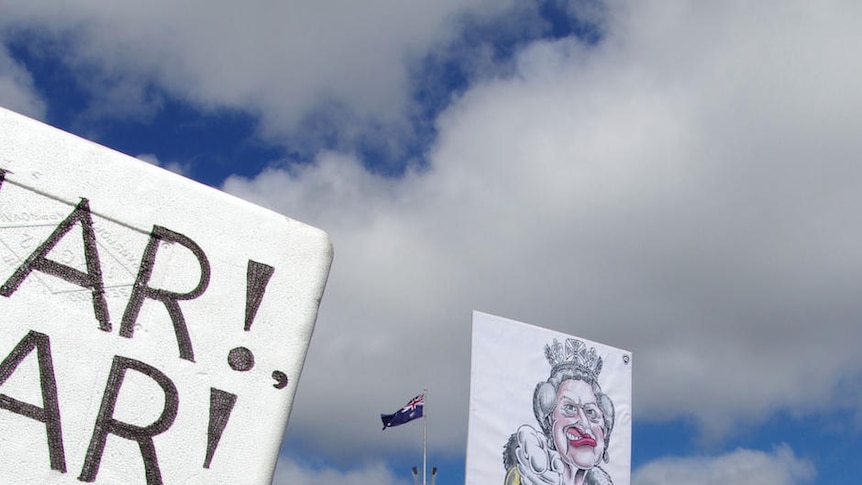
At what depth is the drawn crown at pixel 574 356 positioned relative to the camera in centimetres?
1206

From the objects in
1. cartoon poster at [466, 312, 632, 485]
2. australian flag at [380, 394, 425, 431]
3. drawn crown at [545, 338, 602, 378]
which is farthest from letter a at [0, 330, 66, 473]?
australian flag at [380, 394, 425, 431]

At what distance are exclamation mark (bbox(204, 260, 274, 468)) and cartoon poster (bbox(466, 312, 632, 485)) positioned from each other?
29.4 ft

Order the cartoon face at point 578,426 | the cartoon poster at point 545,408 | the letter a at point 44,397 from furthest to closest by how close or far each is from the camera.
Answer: the cartoon face at point 578,426 < the cartoon poster at point 545,408 < the letter a at point 44,397

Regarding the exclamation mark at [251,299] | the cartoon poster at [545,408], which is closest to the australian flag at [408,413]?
the cartoon poster at [545,408]

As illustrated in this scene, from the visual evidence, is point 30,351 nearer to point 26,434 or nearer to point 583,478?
point 26,434

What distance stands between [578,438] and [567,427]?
25cm

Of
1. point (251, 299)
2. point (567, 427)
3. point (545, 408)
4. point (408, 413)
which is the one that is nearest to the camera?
point (251, 299)

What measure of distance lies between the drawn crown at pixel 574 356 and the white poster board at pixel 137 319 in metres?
9.96

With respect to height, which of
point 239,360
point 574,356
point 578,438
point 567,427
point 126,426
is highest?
point 574,356

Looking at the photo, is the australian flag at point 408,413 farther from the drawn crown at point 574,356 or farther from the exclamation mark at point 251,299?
the exclamation mark at point 251,299

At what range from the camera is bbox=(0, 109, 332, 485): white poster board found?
211cm

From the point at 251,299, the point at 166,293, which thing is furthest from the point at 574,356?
the point at 166,293

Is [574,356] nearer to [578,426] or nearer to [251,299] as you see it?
[578,426]

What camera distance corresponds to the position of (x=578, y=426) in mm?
12148
